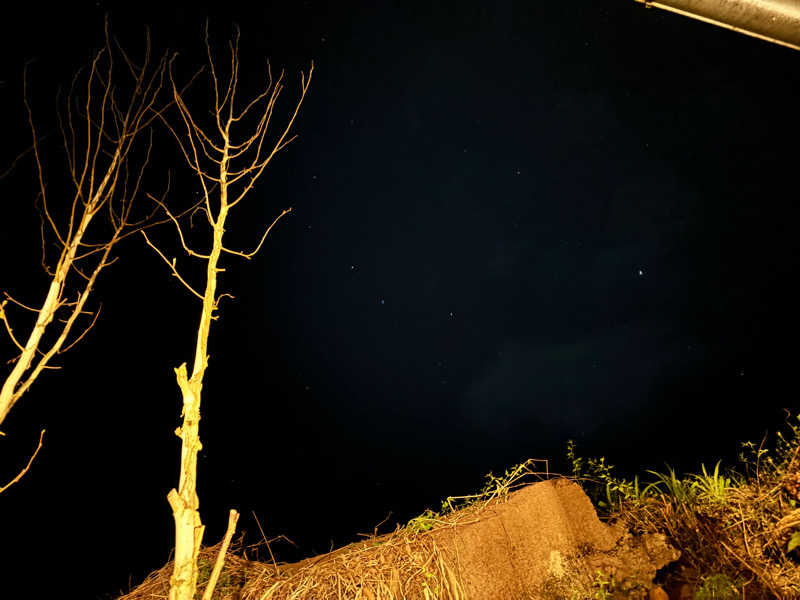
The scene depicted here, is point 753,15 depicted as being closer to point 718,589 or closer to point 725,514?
point 718,589

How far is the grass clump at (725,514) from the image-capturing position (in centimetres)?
302

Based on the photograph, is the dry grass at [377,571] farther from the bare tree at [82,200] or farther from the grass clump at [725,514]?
the bare tree at [82,200]

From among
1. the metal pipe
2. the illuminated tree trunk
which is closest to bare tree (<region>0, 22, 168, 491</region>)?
the illuminated tree trunk

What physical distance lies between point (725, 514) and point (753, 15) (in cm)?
370

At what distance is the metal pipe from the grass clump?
125 inches

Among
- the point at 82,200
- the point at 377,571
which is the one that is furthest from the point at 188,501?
the point at 82,200

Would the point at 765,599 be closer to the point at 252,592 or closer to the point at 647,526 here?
the point at 647,526

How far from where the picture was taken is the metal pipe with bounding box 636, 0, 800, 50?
1715 millimetres

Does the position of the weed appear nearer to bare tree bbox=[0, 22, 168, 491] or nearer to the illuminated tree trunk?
the illuminated tree trunk

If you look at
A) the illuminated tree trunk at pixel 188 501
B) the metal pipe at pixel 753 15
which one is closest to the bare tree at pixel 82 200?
the illuminated tree trunk at pixel 188 501

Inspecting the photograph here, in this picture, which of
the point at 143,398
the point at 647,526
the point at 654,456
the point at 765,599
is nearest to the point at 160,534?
the point at 143,398

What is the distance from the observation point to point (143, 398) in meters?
7.09

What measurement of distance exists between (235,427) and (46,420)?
3682 millimetres

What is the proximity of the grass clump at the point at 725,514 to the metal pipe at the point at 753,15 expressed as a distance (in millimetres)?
3180
